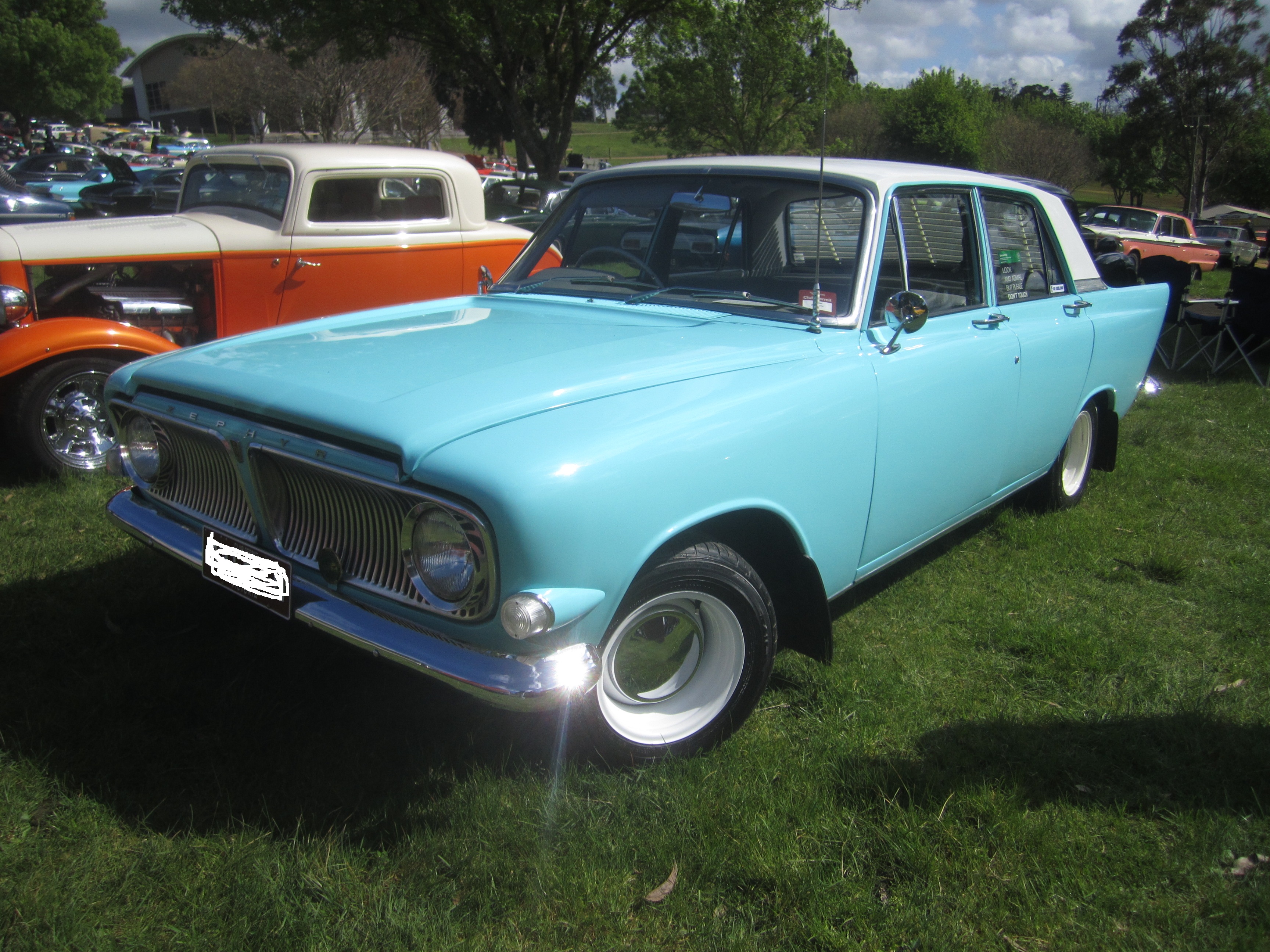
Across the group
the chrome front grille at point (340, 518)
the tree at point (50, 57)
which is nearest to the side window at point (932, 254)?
the chrome front grille at point (340, 518)

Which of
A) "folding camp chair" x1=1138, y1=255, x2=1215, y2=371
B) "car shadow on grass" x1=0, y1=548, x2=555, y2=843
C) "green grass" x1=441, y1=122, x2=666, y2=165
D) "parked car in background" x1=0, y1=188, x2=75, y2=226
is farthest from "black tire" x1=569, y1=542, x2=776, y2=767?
"green grass" x1=441, y1=122, x2=666, y2=165

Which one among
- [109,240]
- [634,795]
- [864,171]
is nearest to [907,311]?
[864,171]

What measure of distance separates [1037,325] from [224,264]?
4780 mm

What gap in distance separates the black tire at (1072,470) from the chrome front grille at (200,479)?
12.1ft

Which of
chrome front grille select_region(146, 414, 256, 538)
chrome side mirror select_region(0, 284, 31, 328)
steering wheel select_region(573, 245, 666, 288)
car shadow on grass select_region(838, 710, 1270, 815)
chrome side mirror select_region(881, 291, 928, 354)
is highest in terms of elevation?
steering wheel select_region(573, 245, 666, 288)

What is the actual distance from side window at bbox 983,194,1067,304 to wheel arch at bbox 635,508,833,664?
5.71ft

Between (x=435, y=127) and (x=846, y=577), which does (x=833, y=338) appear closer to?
(x=846, y=577)

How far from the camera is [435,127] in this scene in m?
35.8

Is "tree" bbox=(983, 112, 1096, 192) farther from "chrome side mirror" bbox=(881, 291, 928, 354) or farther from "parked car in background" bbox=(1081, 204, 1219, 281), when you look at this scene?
"chrome side mirror" bbox=(881, 291, 928, 354)

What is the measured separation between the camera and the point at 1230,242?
20.7m

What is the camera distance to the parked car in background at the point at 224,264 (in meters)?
4.65

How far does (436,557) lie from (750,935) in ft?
3.67

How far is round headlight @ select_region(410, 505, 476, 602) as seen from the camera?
2.03m

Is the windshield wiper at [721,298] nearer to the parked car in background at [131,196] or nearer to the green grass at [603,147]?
the parked car in background at [131,196]
